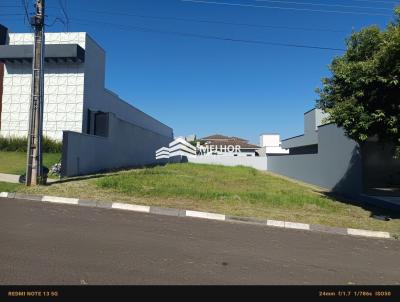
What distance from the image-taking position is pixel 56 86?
25.9 m

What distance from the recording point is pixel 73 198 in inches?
463

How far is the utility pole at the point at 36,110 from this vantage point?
44.2ft

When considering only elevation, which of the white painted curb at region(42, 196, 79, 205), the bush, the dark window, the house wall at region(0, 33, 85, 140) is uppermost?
the house wall at region(0, 33, 85, 140)

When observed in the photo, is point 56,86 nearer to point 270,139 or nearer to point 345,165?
point 345,165

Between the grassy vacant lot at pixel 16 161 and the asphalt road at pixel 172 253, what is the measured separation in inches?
386

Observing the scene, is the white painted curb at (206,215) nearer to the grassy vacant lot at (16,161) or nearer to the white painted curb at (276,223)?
the white painted curb at (276,223)

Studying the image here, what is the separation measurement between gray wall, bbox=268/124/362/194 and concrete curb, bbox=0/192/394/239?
743 cm

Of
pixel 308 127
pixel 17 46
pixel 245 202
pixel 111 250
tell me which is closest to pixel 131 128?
pixel 17 46

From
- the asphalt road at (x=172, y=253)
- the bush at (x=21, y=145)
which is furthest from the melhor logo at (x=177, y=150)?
the asphalt road at (x=172, y=253)

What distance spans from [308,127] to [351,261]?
28390mm

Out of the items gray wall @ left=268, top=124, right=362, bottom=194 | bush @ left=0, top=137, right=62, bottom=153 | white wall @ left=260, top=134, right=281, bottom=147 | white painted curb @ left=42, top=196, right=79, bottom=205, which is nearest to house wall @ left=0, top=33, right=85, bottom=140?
bush @ left=0, top=137, right=62, bottom=153

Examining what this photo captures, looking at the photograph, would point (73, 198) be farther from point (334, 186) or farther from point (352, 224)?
point (334, 186)

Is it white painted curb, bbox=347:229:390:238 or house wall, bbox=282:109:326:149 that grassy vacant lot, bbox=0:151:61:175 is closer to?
white painted curb, bbox=347:229:390:238

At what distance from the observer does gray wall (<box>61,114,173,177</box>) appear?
17.2 m
